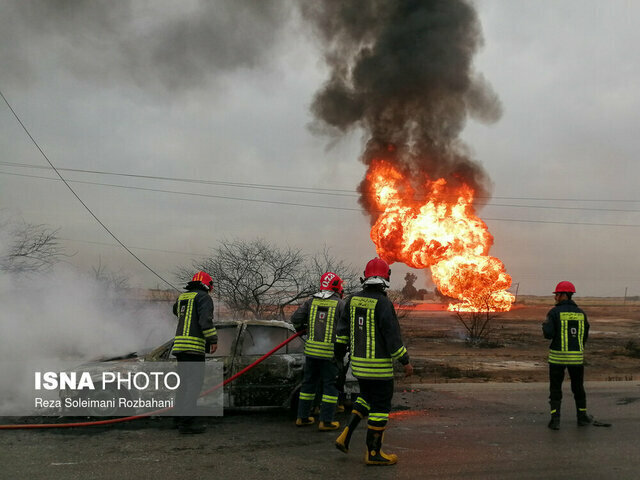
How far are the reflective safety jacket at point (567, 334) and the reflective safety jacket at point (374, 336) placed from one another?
9.25 ft

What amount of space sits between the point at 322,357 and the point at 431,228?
19323 millimetres

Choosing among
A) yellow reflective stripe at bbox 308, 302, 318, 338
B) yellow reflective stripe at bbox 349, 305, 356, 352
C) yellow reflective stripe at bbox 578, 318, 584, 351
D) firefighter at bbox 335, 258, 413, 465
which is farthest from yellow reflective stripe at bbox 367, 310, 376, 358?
yellow reflective stripe at bbox 578, 318, 584, 351

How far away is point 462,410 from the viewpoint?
758 cm

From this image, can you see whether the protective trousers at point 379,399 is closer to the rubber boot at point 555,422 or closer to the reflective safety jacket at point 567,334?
the rubber boot at point 555,422

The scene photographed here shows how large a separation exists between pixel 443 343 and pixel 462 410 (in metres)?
16.9

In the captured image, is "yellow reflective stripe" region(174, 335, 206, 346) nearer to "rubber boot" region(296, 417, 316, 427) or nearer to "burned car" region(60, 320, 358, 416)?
"burned car" region(60, 320, 358, 416)

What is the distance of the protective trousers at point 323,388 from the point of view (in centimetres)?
617

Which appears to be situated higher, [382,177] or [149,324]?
[382,177]

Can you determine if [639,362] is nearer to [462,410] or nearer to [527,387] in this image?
[527,387]

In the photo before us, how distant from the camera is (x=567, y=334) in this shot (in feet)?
22.0

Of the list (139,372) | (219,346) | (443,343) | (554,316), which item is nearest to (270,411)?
(219,346)

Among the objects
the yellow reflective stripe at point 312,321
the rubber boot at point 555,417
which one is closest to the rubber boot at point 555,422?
the rubber boot at point 555,417

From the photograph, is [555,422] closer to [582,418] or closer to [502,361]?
[582,418]

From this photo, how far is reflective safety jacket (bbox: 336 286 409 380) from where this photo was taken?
4.92 metres
